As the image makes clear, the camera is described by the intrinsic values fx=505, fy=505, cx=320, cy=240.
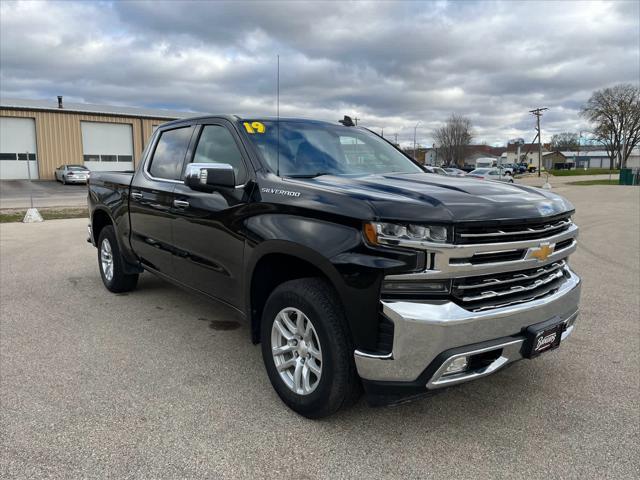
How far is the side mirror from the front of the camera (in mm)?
3301

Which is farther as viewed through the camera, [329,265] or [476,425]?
[476,425]

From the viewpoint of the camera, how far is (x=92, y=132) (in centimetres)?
4012

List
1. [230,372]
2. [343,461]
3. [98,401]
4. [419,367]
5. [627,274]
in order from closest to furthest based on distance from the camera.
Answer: [419,367] < [343,461] < [98,401] < [230,372] < [627,274]

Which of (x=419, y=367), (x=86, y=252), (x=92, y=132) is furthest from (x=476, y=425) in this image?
(x=92, y=132)

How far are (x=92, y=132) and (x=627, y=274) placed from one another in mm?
40954

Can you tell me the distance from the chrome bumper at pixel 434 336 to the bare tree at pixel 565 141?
136m

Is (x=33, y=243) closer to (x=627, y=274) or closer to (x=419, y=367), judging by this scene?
(x=419, y=367)

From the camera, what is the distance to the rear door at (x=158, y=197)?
4359 mm

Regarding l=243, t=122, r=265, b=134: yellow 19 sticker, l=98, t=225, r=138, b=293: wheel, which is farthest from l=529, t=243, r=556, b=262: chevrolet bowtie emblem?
l=98, t=225, r=138, b=293: wheel

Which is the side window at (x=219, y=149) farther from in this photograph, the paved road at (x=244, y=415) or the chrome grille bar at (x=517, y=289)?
the chrome grille bar at (x=517, y=289)

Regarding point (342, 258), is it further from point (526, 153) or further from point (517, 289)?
point (526, 153)

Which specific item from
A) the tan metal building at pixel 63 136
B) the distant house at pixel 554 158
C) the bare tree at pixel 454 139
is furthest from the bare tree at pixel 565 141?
the tan metal building at pixel 63 136

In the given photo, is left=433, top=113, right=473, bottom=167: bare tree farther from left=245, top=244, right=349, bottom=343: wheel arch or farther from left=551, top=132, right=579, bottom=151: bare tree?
left=245, top=244, right=349, bottom=343: wheel arch

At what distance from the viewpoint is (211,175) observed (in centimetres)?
330
